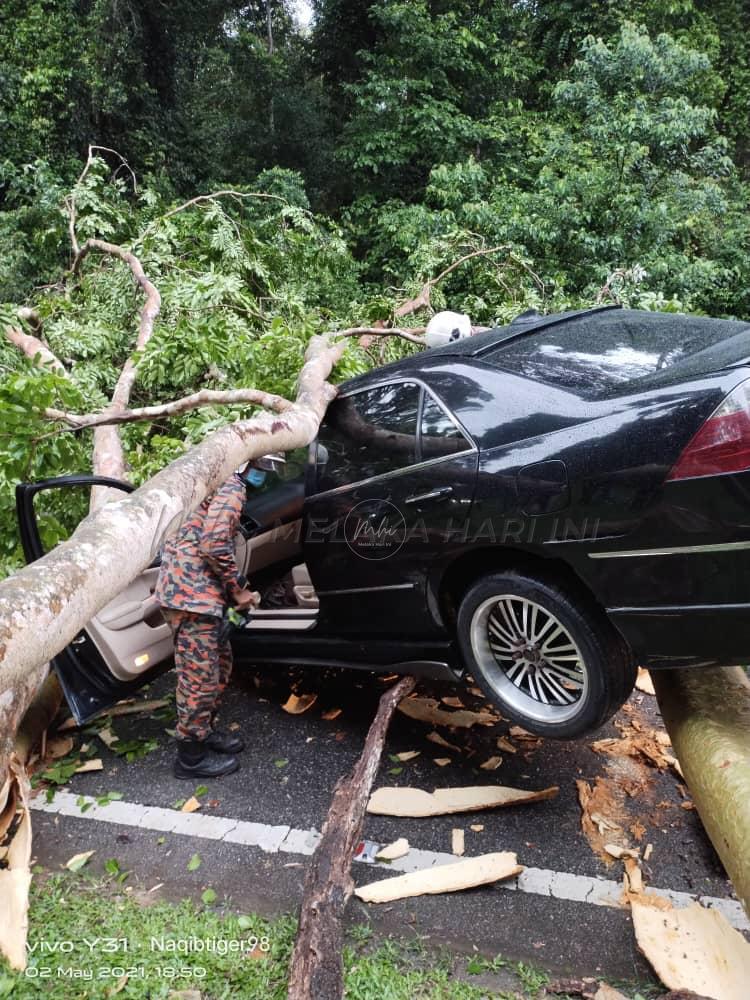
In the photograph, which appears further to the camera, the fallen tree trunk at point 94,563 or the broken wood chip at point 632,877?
the broken wood chip at point 632,877

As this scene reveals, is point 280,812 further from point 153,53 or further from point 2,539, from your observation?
point 153,53

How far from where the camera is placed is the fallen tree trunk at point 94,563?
1.60 metres

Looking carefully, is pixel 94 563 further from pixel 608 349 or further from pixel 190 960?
pixel 608 349

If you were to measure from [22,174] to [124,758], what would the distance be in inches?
476

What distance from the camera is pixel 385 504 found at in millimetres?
3318

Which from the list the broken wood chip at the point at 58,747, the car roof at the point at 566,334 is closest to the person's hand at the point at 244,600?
the car roof at the point at 566,334

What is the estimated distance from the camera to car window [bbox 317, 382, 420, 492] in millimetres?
3332

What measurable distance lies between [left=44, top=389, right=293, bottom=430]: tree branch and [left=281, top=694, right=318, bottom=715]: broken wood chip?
1.70m

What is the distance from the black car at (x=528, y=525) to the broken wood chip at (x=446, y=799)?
0.51 meters

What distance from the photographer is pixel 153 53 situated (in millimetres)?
15742

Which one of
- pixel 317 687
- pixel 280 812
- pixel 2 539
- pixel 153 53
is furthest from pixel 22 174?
pixel 280 812

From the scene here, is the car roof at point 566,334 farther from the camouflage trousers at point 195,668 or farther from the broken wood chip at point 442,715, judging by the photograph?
the broken wood chip at point 442,715

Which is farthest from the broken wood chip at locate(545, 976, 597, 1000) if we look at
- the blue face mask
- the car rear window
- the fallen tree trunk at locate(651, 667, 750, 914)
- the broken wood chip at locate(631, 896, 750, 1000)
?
the blue face mask

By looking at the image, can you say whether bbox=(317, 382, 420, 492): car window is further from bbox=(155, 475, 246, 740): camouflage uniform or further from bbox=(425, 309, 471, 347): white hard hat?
bbox=(425, 309, 471, 347): white hard hat
